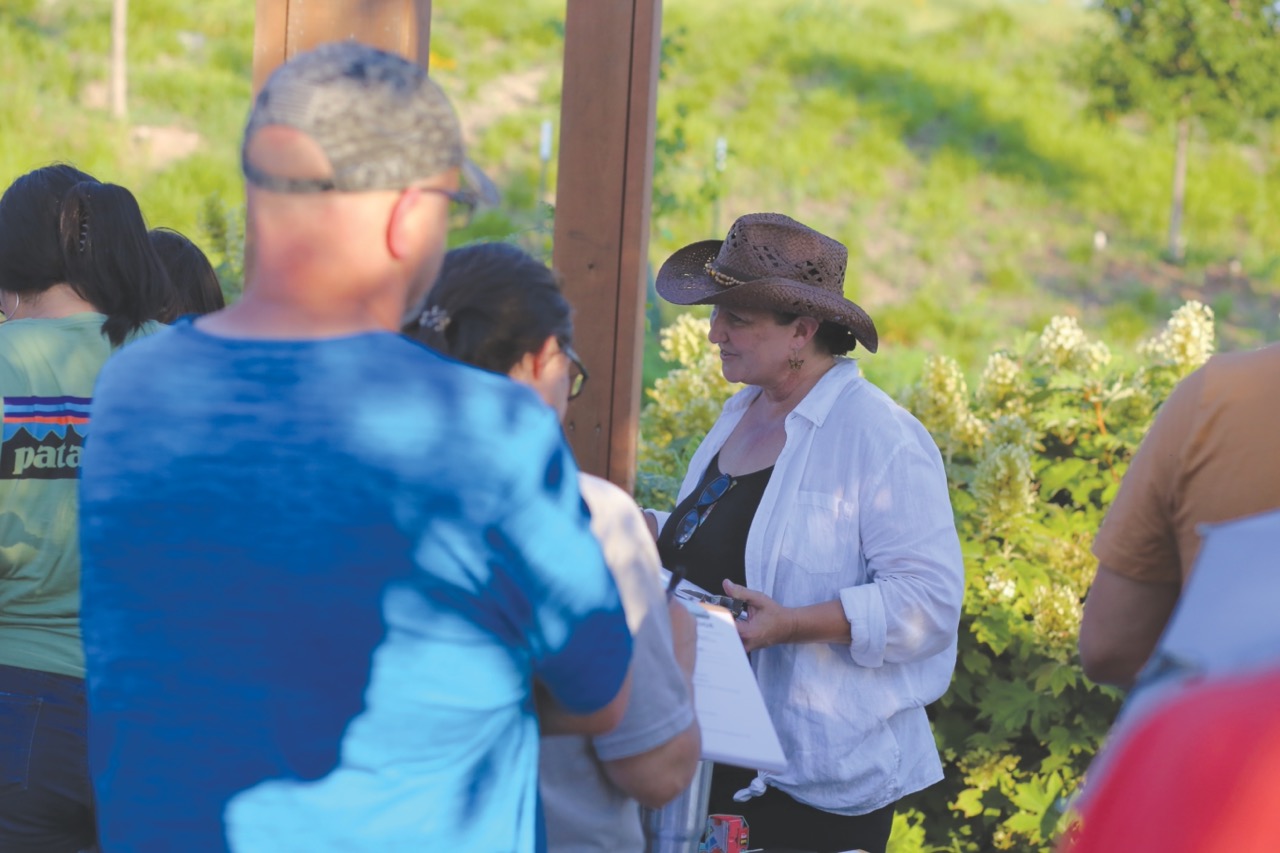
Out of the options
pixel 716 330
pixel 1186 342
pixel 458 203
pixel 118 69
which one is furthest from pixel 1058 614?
pixel 118 69

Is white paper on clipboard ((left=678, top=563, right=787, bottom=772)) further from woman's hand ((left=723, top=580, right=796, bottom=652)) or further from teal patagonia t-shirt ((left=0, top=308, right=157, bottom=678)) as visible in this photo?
teal patagonia t-shirt ((left=0, top=308, right=157, bottom=678))

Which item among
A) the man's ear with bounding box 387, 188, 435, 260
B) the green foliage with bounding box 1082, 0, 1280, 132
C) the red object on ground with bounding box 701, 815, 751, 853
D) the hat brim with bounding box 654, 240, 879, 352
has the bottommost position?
the red object on ground with bounding box 701, 815, 751, 853

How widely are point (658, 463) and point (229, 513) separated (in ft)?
10.9

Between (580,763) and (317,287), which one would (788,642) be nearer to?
(580,763)

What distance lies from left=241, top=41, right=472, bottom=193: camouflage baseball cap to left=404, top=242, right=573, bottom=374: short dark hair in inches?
8.6

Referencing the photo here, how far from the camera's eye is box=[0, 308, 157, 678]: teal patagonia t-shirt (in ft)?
7.76

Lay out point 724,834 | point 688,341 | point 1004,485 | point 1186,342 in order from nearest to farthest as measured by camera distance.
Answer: point 724,834, point 1004,485, point 1186,342, point 688,341

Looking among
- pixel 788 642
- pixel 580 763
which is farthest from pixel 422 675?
pixel 788 642

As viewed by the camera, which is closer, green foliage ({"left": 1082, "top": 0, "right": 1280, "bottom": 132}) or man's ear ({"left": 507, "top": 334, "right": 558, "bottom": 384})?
man's ear ({"left": 507, "top": 334, "right": 558, "bottom": 384})

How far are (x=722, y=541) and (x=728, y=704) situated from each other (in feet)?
3.23

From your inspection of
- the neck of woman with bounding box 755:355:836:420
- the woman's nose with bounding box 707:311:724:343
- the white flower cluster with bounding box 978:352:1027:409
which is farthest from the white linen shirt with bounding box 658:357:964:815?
the white flower cluster with bounding box 978:352:1027:409

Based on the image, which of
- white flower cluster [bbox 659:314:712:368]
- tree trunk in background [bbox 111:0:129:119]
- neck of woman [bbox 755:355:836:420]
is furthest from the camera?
tree trunk in background [bbox 111:0:129:119]

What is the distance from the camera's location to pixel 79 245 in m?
2.58

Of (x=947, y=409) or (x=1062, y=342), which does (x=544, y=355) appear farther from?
(x=1062, y=342)
